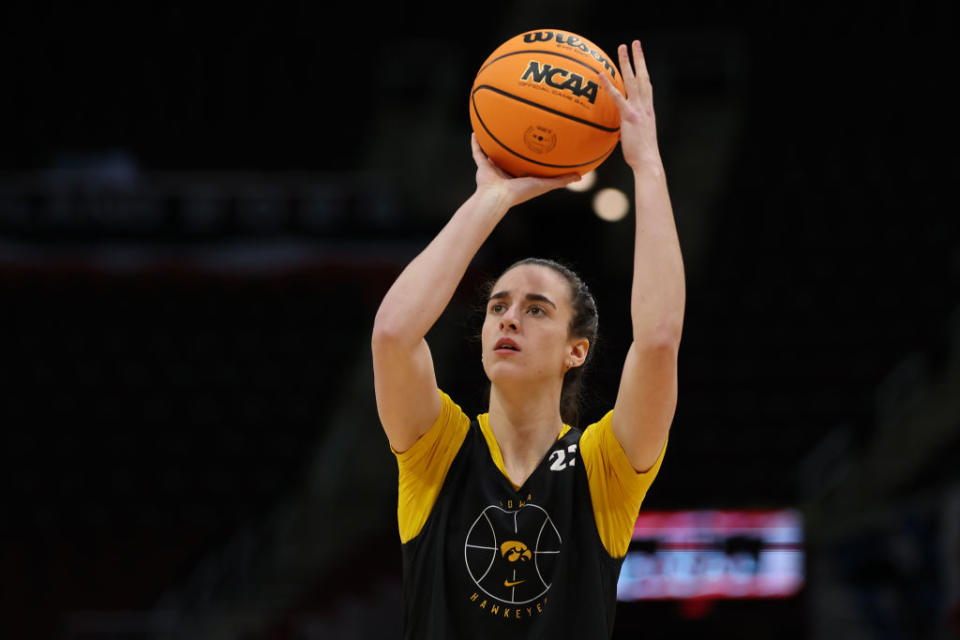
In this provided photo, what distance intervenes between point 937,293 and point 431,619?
9.99 m

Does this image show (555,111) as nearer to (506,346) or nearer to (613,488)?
(506,346)

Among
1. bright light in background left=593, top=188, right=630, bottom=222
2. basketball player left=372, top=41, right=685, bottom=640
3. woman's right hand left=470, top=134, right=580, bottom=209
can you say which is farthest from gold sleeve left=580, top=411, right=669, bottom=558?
bright light in background left=593, top=188, right=630, bottom=222

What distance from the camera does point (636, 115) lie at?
244 centimetres

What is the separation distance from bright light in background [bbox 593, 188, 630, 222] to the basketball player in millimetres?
9495

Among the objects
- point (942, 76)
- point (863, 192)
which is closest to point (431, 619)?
point (863, 192)

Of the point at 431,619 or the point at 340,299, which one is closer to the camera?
the point at 431,619

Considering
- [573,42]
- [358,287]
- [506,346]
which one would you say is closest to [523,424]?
[506,346]

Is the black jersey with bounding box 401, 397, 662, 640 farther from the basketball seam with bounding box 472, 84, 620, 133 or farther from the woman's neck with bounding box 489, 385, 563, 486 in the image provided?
the basketball seam with bounding box 472, 84, 620, 133

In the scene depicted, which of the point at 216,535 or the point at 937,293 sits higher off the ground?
the point at 937,293

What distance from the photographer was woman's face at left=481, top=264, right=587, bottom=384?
8.04 ft

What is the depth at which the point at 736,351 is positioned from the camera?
1107 cm

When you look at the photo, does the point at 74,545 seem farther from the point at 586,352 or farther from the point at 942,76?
the point at 942,76

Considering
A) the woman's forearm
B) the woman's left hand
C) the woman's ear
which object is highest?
the woman's left hand

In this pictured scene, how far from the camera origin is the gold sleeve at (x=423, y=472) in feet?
8.00
